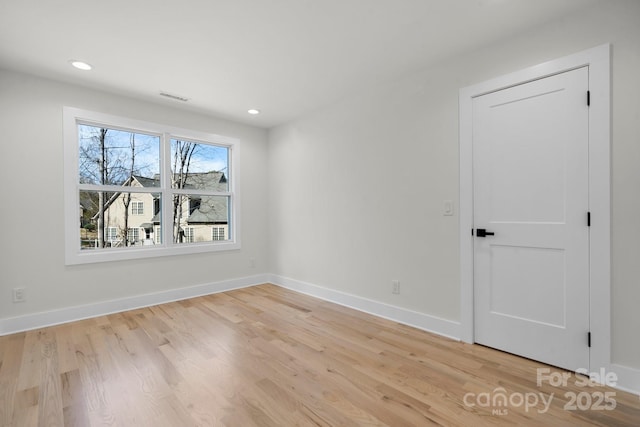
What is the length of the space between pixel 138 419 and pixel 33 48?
300 cm

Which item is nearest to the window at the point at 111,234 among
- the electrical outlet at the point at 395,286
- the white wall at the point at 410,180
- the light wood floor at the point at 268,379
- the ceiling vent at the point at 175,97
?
the light wood floor at the point at 268,379

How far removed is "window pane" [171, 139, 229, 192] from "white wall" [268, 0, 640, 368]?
0.78 meters

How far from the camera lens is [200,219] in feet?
13.7

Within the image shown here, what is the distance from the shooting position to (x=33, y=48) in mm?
2404

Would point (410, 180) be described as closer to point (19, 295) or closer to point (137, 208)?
point (137, 208)

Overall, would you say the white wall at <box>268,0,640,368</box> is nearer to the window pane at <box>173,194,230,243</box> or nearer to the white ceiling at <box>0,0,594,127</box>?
the white ceiling at <box>0,0,594,127</box>

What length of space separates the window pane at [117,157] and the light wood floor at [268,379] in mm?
1638

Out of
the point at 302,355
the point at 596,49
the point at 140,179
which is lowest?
the point at 302,355

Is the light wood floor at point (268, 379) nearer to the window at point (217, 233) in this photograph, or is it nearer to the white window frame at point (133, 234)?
the white window frame at point (133, 234)

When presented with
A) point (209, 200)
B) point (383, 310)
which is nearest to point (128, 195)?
point (209, 200)

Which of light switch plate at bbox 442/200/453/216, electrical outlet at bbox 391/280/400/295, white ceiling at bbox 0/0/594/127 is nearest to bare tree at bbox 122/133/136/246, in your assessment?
white ceiling at bbox 0/0/594/127

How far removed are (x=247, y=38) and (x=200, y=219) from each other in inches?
104

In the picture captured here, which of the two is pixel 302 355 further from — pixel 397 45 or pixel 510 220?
pixel 397 45

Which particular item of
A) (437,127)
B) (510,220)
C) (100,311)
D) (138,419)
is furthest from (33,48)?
(510,220)
